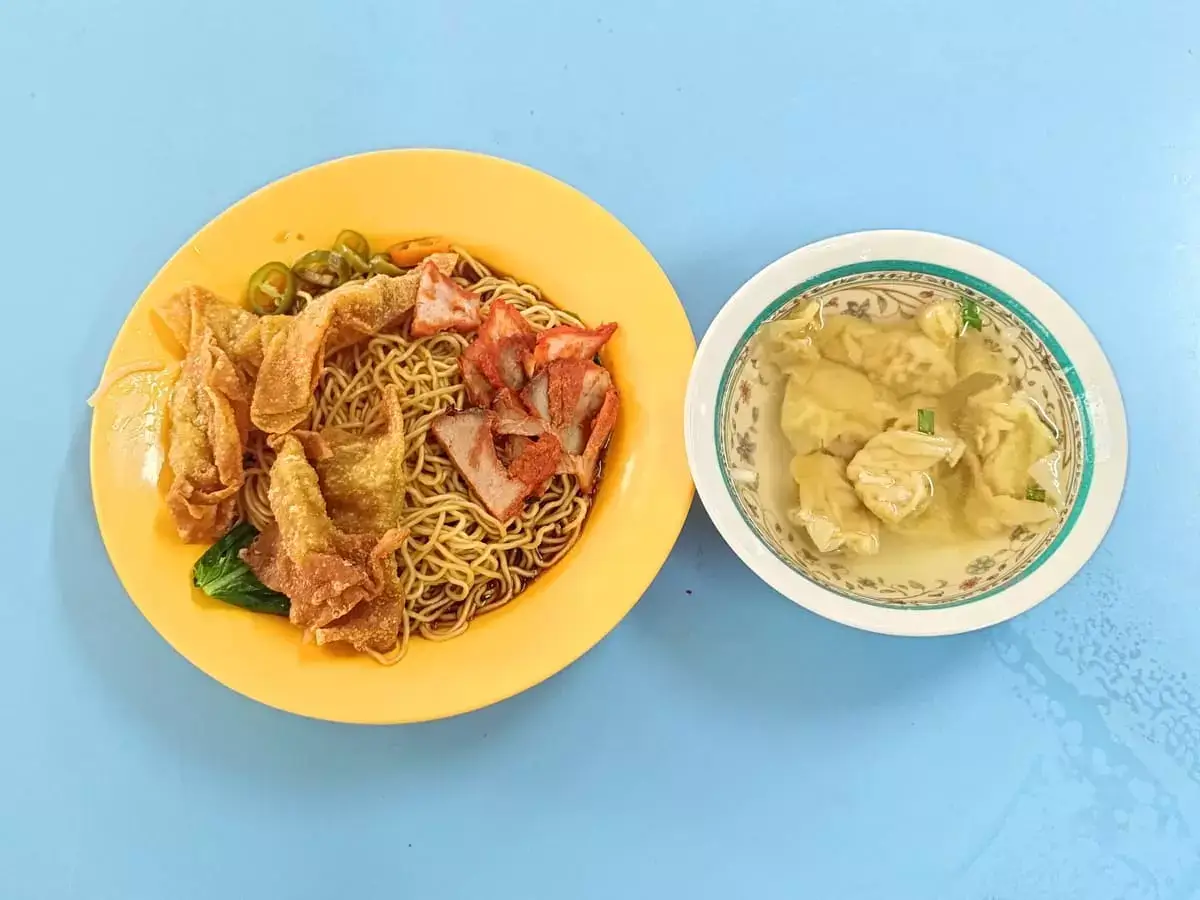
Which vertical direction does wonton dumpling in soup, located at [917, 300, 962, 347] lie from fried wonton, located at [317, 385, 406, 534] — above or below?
above

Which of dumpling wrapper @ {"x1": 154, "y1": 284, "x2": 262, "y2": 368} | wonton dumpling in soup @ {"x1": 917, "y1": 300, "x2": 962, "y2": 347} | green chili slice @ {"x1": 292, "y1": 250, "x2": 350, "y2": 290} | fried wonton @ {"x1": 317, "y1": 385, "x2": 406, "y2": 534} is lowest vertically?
fried wonton @ {"x1": 317, "y1": 385, "x2": 406, "y2": 534}

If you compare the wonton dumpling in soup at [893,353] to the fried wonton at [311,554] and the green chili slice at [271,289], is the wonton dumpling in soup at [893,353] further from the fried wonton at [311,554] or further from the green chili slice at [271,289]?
the green chili slice at [271,289]

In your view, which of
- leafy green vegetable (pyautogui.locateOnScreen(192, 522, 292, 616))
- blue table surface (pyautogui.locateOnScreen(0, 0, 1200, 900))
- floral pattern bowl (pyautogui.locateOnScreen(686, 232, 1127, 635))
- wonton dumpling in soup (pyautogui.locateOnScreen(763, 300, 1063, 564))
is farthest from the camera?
blue table surface (pyautogui.locateOnScreen(0, 0, 1200, 900))

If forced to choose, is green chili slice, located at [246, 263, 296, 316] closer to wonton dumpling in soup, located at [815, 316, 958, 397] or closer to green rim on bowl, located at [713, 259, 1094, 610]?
green rim on bowl, located at [713, 259, 1094, 610]

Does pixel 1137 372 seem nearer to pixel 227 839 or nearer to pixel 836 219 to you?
pixel 836 219

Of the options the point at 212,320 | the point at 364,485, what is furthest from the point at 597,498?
the point at 212,320

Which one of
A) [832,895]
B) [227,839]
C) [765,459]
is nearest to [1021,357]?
[765,459]

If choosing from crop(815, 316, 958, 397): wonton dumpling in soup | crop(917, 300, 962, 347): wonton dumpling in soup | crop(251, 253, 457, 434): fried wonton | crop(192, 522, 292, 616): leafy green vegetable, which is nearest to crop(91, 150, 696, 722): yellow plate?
crop(192, 522, 292, 616): leafy green vegetable

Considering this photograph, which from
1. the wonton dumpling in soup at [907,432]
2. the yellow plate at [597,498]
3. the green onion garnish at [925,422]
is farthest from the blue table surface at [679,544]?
the green onion garnish at [925,422]
